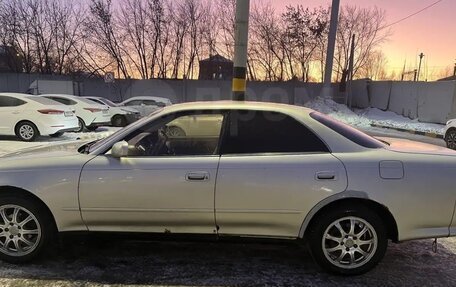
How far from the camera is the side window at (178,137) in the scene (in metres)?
3.92

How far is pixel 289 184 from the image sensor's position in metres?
3.66

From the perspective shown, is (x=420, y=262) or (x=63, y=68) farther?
(x=63, y=68)

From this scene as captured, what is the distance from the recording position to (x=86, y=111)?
16.1 m

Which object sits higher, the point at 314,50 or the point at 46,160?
the point at 314,50

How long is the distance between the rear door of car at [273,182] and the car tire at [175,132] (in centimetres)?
55

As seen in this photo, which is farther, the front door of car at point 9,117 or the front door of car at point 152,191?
the front door of car at point 9,117

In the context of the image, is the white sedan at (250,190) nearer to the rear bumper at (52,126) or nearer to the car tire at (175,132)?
the car tire at (175,132)

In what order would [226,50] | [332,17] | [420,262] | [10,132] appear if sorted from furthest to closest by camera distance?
[226,50]
[332,17]
[10,132]
[420,262]

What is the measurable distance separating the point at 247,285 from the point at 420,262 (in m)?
1.73

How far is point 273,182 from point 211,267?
99 cm

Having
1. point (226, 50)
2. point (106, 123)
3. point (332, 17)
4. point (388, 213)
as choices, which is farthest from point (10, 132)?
point (226, 50)

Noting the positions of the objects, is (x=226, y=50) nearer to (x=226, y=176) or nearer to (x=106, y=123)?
(x=106, y=123)

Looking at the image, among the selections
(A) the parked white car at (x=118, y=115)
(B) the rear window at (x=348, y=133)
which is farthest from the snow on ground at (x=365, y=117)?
(B) the rear window at (x=348, y=133)

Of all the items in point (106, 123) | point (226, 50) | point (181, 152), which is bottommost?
point (106, 123)
